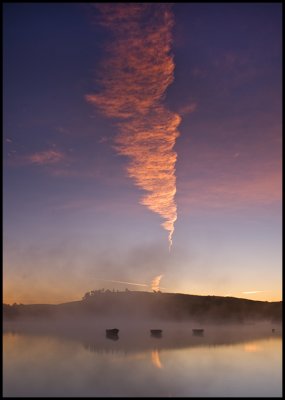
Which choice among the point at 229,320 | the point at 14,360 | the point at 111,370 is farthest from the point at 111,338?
the point at 229,320

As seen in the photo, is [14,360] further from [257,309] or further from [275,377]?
[257,309]

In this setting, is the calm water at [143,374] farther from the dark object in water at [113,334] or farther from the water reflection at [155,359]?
the dark object in water at [113,334]

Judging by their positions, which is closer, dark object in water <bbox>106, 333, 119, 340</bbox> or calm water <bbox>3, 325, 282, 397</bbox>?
calm water <bbox>3, 325, 282, 397</bbox>

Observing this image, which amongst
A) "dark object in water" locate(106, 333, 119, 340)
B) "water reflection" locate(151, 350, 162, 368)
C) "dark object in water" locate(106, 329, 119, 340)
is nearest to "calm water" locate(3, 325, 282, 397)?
"water reflection" locate(151, 350, 162, 368)

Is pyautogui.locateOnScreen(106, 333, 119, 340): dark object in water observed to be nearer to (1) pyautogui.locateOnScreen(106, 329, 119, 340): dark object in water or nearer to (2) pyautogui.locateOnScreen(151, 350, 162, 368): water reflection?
(1) pyautogui.locateOnScreen(106, 329, 119, 340): dark object in water

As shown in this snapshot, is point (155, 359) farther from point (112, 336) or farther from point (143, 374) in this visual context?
point (112, 336)

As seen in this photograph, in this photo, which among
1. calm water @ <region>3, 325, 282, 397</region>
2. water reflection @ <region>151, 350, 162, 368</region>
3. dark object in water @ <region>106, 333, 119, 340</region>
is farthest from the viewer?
dark object in water @ <region>106, 333, 119, 340</region>

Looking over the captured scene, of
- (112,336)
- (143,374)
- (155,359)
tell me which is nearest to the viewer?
(143,374)

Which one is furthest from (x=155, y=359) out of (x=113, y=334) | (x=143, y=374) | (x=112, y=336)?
(x=113, y=334)

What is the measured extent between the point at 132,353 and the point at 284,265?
134ft

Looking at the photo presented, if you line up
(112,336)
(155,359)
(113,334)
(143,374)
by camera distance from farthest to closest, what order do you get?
(113,334)
(112,336)
(155,359)
(143,374)

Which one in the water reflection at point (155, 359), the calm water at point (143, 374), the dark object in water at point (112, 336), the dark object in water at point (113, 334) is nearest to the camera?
the calm water at point (143, 374)

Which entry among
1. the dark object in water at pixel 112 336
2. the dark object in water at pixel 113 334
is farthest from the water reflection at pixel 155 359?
the dark object in water at pixel 113 334

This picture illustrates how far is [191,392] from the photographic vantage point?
3108 cm
